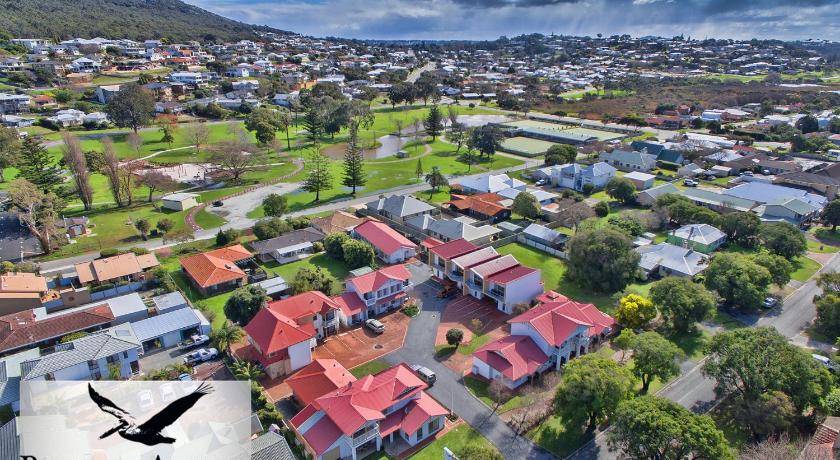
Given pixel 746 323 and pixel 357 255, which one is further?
pixel 357 255

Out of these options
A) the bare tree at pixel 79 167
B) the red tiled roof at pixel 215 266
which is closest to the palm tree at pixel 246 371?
the red tiled roof at pixel 215 266

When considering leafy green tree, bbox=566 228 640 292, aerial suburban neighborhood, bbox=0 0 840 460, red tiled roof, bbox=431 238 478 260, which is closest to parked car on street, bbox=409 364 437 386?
aerial suburban neighborhood, bbox=0 0 840 460

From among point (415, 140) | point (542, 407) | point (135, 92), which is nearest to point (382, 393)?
point (542, 407)

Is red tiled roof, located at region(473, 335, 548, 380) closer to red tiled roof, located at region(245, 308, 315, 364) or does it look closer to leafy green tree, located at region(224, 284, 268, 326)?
red tiled roof, located at region(245, 308, 315, 364)

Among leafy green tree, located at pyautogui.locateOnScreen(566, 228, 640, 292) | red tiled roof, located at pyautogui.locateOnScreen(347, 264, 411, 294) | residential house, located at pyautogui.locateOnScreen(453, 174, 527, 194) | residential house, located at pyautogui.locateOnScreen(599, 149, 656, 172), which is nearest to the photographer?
red tiled roof, located at pyautogui.locateOnScreen(347, 264, 411, 294)

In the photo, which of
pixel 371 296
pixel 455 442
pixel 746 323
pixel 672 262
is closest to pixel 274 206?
pixel 371 296

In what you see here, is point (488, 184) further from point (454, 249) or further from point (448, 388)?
point (448, 388)

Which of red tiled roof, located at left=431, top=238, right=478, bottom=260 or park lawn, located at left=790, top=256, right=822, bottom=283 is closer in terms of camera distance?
red tiled roof, located at left=431, top=238, right=478, bottom=260
